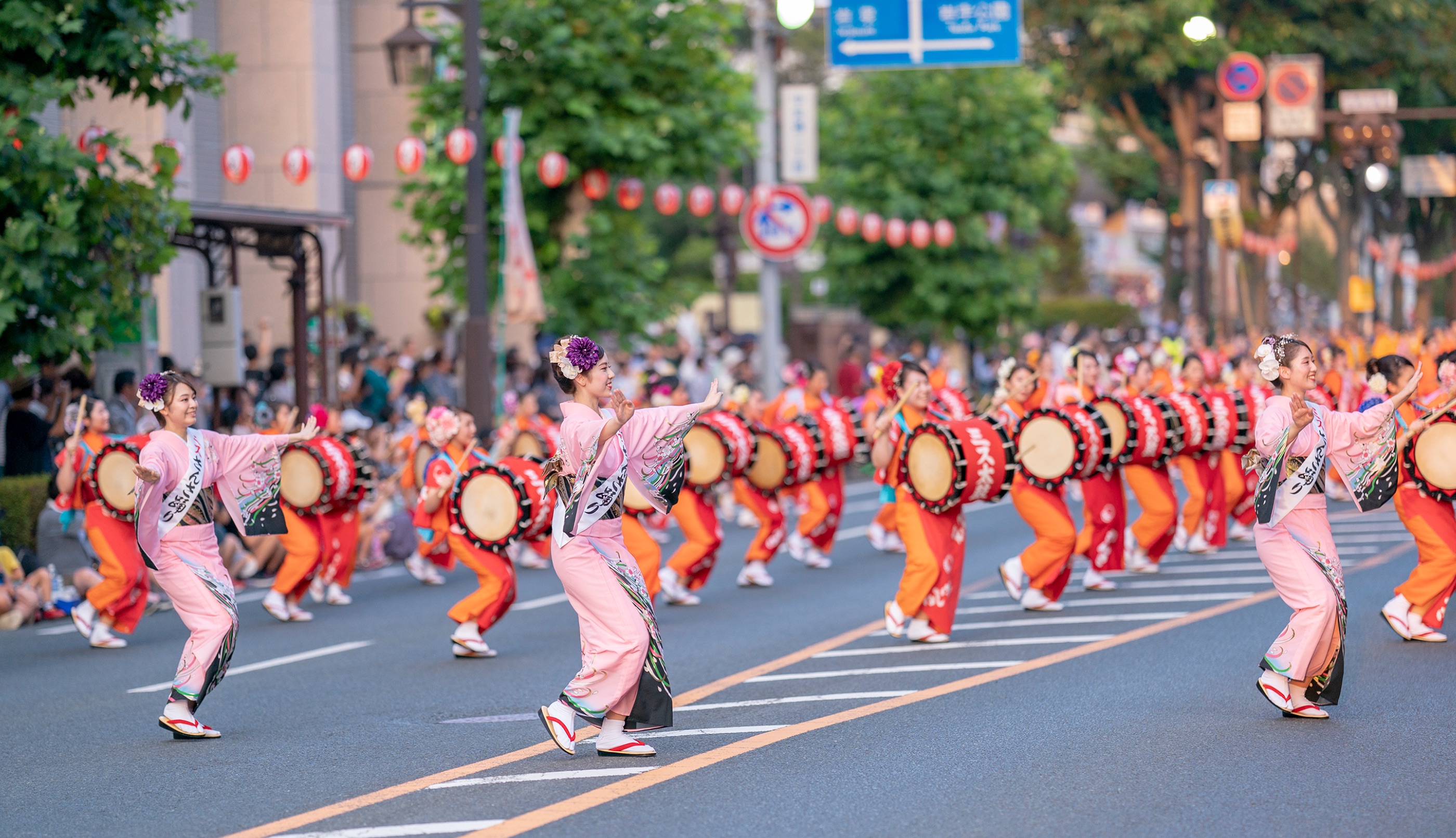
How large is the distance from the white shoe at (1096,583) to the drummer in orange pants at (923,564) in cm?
253

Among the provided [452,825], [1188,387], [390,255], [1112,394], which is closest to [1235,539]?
[1188,387]

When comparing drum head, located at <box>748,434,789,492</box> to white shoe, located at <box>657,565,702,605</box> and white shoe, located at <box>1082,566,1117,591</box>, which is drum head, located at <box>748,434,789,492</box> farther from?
white shoe, located at <box>1082,566,1117,591</box>

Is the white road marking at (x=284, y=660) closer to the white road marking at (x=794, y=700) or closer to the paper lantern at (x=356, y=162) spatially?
the white road marking at (x=794, y=700)

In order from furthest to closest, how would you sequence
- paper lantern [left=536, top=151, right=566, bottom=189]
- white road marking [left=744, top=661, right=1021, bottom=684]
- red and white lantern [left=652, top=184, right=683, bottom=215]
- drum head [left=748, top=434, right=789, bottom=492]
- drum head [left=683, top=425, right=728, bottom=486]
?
red and white lantern [left=652, top=184, right=683, bottom=215] < paper lantern [left=536, top=151, right=566, bottom=189] < drum head [left=748, top=434, right=789, bottom=492] < drum head [left=683, top=425, right=728, bottom=486] < white road marking [left=744, top=661, right=1021, bottom=684]

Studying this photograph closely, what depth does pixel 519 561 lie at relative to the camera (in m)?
16.4

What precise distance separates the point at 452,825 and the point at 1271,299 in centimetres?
7347

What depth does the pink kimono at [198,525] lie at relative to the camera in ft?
27.7

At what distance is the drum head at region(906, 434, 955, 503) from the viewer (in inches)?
426

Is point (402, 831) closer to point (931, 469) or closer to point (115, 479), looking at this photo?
point (931, 469)

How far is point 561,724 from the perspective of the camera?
295 inches

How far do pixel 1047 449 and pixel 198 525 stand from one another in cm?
586

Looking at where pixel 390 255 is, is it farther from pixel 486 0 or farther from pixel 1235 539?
pixel 1235 539

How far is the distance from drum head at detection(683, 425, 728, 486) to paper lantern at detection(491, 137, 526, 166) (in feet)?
20.4

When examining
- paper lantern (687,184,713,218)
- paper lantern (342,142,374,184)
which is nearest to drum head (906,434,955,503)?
paper lantern (342,142,374,184)
